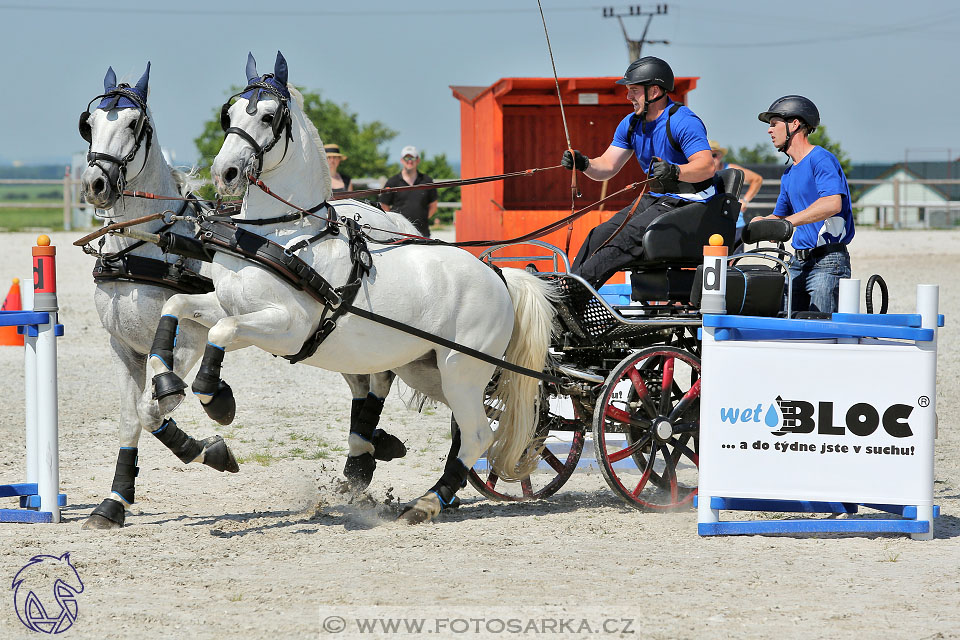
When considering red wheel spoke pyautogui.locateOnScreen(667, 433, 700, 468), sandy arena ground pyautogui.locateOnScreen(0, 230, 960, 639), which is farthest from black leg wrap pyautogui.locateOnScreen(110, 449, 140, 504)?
red wheel spoke pyautogui.locateOnScreen(667, 433, 700, 468)

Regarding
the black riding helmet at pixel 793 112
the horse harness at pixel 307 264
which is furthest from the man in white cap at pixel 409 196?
the horse harness at pixel 307 264

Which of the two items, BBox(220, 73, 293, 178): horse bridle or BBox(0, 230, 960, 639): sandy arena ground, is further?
BBox(220, 73, 293, 178): horse bridle

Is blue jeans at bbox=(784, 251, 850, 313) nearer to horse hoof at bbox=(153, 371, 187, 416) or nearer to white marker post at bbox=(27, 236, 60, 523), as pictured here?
horse hoof at bbox=(153, 371, 187, 416)

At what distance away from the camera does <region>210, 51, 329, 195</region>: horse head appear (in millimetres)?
4648

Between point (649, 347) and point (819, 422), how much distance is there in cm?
108

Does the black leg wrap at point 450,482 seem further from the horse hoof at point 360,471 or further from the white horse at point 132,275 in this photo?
the white horse at point 132,275

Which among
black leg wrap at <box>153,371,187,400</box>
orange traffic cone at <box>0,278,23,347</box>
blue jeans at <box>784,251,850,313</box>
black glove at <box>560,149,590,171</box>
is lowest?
black leg wrap at <box>153,371,187,400</box>

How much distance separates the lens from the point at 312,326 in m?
4.93

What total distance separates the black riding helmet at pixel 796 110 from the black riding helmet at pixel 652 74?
0.60m

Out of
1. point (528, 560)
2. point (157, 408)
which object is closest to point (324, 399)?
point (157, 408)

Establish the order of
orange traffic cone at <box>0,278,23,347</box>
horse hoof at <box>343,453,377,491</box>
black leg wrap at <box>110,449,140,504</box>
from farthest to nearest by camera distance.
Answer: orange traffic cone at <box>0,278,23,347</box>, horse hoof at <box>343,453,377,491</box>, black leg wrap at <box>110,449,140,504</box>

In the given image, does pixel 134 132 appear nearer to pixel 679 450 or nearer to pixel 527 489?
pixel 527 489

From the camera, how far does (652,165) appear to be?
18.9ft

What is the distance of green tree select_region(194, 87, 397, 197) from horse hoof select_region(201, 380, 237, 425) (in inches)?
1229
